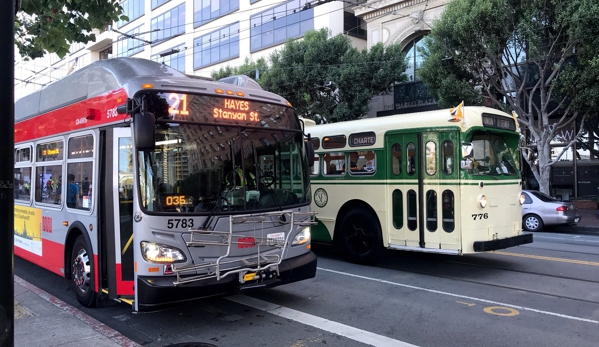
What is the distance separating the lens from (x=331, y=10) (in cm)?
2617

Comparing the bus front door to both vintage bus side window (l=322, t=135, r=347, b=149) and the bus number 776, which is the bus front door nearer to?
the bus number 776

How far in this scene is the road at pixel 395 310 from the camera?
5.39 meters

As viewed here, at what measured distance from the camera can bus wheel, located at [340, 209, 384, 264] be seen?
362 inches

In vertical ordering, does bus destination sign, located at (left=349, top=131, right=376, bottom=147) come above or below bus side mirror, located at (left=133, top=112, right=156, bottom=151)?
above

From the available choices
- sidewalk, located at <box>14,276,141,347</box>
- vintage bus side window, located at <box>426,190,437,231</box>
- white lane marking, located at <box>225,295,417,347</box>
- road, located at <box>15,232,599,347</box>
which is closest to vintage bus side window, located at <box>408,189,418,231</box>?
vintage bus side window, located at <box>426,190,437,231</box>

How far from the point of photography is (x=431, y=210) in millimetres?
8406

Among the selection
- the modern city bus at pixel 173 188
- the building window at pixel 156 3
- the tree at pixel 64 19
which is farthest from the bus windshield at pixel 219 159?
the building window at pixel 156 3

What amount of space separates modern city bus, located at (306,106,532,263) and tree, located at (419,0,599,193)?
713 centimetres

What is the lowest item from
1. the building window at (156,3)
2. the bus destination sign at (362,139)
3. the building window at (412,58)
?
the bus destination sign at (362,139)

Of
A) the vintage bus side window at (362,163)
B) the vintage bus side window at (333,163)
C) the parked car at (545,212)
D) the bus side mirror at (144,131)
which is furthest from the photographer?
the parked car at (545,212)

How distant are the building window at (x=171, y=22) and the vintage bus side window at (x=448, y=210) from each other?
32870 millimetres

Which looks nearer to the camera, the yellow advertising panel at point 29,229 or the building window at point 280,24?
the yellow advertising panel at point 29,229

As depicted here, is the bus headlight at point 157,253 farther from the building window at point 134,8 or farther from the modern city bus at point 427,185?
the building window at point 134,8

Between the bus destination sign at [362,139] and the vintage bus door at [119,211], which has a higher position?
the bus destination sign at [362,139]
